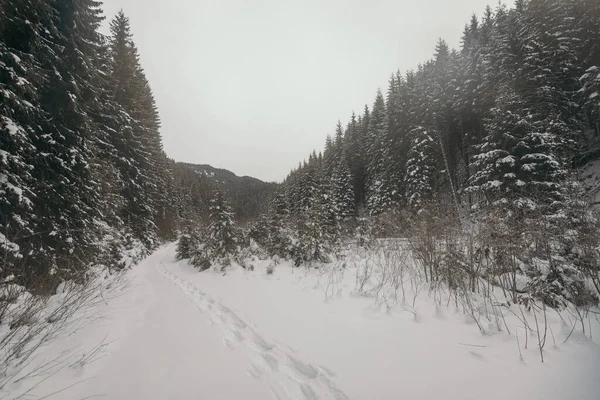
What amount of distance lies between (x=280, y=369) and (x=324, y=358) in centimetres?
Answer: 52

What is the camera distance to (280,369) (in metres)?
2.75

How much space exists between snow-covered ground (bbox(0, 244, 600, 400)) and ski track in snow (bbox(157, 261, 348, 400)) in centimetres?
1

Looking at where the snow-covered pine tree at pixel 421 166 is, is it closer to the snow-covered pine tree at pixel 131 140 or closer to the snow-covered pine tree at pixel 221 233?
the snow-covered pine tree at pixel 221 233

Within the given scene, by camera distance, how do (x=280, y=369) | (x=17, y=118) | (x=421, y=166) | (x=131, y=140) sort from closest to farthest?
(x=280, y=369)
(x=17, y=118)
(x=131, y=140)
(x=421, y=166)

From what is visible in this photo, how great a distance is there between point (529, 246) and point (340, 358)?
12.1ft

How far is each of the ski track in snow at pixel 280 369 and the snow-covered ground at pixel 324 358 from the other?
12 millimetres

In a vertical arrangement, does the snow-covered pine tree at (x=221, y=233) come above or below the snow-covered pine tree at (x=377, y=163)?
below

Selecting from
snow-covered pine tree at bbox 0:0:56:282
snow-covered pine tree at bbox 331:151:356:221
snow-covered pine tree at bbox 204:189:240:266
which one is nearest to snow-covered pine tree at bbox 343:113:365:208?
snow-covered pine tree at bbox 331:151:356:221

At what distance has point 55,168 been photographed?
7.71m

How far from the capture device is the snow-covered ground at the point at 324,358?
2.15 meters

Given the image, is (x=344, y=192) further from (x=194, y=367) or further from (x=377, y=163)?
(x=194, y=367)

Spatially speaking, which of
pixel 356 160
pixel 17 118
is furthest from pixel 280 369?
pixel 356 160

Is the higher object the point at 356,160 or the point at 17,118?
the point at 356,160

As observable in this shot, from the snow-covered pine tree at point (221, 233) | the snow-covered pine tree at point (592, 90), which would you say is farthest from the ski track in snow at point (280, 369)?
the snow-covered pine tree at point (592, 90)
